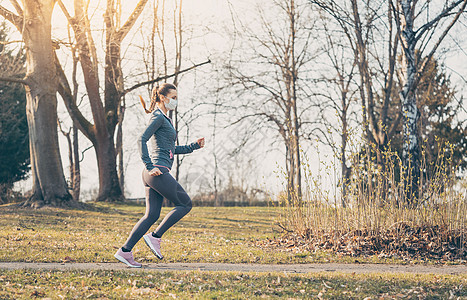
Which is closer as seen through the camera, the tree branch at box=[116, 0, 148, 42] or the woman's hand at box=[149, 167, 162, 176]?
the woman's hand at box=[149, 167, 162, 176]

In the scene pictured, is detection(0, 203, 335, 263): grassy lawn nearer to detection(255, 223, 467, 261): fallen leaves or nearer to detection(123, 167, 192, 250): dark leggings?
detection(255, 223, 467, 261): fallen leaves

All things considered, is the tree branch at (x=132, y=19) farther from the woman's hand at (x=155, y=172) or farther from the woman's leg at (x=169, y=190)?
the woman's hand at (x=155, y=172)

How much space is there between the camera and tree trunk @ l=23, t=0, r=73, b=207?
17312mm

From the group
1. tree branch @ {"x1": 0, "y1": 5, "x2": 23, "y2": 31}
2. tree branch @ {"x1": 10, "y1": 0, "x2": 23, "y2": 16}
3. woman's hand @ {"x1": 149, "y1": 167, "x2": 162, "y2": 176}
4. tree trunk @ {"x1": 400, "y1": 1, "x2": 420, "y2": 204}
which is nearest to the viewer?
woman's hand @ {"x1": 149, "y1": 167, "x2": 162, "y2": 176}

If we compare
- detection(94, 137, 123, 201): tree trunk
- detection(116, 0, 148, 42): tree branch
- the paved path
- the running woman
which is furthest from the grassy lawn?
detection(116, 0, 148, 42): tree branch

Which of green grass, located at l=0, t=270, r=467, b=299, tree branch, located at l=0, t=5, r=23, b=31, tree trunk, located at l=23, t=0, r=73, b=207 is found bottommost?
green grass, located at l=0, t=270, r=467, b=299

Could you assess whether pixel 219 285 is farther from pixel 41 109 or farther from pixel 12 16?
pixel 12 16

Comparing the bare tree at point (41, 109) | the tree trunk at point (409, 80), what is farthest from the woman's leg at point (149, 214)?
the bare tree at point (41, 109)

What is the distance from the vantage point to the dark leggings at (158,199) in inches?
280

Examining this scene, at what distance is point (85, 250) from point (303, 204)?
4.65 metres

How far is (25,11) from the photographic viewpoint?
57.4 ft

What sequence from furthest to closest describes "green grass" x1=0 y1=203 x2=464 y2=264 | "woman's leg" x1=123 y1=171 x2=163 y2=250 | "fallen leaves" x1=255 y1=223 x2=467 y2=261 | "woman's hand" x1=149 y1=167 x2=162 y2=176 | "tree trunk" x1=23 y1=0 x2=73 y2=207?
"tree trunk" x1=23 y1=0 x2=73 y2=207 < "fallen leaves" x1=255 y1=223 x2=467 y2=261 < "green grass" x1=0 y1=203 x2=464 y2=264 < "woman's leg" x1=123 y1=171 x2=163 y2=250 < "woman's hand" x1=149 y1=167 x2=162 y2=176

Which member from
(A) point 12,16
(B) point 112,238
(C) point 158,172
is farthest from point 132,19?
(C) point 158,172

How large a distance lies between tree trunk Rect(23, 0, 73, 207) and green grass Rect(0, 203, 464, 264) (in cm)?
94
